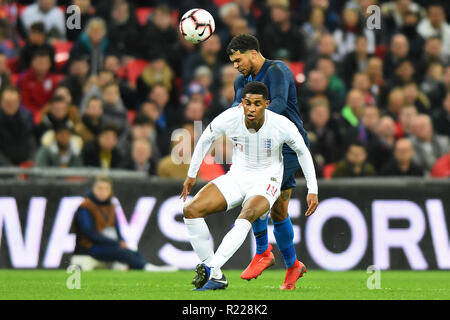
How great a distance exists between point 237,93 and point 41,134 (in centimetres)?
615

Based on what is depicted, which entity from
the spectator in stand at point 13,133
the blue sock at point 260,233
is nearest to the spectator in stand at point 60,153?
the spectator in stand at point 13,133

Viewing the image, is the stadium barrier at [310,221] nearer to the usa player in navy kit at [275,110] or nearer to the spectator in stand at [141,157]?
the spectator in stand at [141,157]

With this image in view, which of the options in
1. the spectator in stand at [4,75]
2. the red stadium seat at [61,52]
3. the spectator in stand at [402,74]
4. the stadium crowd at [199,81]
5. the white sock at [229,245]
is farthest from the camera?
the spectator in stand at [402,74]

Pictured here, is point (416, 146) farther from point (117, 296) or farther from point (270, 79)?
point (117, 296)

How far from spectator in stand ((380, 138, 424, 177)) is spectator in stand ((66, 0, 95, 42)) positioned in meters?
5.90

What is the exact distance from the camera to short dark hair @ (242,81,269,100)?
382 inches

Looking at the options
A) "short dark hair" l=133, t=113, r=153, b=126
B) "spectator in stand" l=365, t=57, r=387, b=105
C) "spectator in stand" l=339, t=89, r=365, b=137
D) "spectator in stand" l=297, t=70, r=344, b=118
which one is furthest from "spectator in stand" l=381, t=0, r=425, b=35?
"short dark hair" l=133, t=113, r=153, b=126

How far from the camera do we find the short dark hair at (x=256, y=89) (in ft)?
31.9

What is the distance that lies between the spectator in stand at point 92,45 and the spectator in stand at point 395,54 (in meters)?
5.24

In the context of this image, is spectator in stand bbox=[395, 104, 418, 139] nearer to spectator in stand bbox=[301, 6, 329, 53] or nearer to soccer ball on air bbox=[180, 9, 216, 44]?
spectator in stand bbox=[301, 6, 329, 53]

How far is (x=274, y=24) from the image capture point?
18453 millimetres

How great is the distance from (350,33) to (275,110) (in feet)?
29.5

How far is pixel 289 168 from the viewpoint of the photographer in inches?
419

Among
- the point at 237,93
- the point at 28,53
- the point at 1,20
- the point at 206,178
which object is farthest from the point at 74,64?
the point at 237,93
